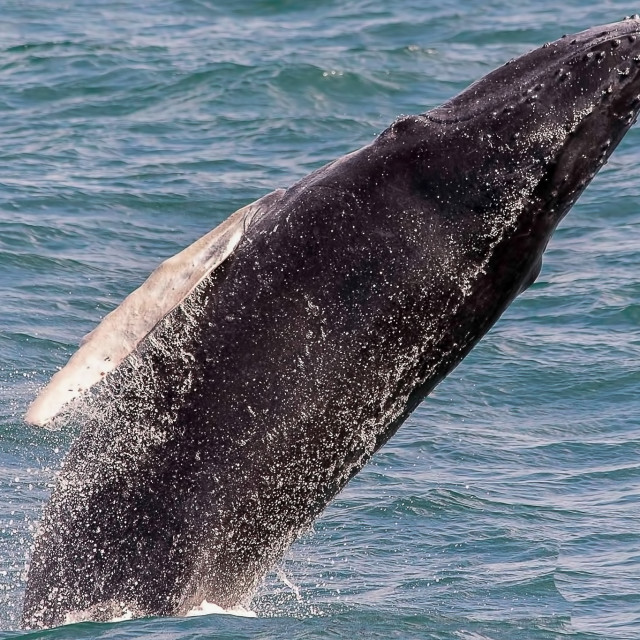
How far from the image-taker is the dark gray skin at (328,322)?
389 inches

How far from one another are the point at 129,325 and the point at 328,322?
55.3 inches

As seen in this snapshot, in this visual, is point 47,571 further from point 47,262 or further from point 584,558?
point 47,262

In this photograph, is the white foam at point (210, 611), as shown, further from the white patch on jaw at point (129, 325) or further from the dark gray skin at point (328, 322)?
the white patch on jaw at point (129, 325)

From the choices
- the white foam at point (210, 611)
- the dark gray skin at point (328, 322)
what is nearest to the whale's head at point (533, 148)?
the dark gray skin at point (328, 322)

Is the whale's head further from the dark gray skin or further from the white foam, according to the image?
the white foam

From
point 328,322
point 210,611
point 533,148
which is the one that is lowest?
point 210,611

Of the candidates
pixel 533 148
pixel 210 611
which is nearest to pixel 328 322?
pixel 533 148

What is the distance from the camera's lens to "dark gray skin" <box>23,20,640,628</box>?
32.4ft

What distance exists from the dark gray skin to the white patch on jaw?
225 millimetres

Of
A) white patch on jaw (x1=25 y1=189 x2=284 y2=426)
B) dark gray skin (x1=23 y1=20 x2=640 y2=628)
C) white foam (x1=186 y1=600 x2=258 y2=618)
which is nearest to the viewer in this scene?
white patch on jaw (x1=25 y1=189 x2=284 y2=426)

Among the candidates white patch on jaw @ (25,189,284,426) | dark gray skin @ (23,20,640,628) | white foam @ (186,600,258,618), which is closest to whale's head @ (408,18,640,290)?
dark gray skin @ (23,20,640,628)

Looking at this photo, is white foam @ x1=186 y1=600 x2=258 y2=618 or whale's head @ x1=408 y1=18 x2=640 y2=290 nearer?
whale's head @ x1=408 y1=18 x2=640 y2=290

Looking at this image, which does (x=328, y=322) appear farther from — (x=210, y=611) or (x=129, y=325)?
(x=210, y=611)

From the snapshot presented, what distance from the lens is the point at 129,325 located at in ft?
32.0
